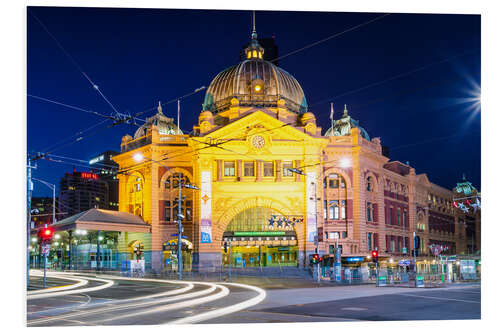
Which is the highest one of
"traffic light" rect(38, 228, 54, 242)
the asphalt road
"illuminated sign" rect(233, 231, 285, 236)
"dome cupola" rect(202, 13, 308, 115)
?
"dome cupola" rect(202, 13, 308, 115)

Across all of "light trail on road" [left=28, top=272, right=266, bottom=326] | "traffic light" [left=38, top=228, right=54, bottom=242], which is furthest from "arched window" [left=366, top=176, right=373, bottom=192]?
"traffic light" [left=38, top=228, right=54, bottom=242]

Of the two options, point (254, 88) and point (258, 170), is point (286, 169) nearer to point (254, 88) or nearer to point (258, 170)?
point (258, 170)

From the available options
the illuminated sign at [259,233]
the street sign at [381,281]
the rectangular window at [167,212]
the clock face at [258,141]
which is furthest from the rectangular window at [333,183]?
the street sign at [381,281]

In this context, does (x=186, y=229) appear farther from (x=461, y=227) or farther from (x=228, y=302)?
(x=461, y=227)

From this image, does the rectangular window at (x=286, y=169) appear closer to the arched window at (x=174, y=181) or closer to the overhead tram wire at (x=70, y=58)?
the arched window at (x=174, y=181)

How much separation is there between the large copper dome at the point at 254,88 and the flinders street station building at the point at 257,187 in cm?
15

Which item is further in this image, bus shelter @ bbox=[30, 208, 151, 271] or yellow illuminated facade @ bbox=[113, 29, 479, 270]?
yellow illuminated facade @ bbox=[113, 29, 479, 270]

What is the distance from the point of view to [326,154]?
6850cm

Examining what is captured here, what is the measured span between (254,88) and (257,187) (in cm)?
1507

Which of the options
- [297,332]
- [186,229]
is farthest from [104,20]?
[186,229]

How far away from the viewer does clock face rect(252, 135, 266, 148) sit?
63.3 metres

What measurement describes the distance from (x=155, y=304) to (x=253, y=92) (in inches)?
1987

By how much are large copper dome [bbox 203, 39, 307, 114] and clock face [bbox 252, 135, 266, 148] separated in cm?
913

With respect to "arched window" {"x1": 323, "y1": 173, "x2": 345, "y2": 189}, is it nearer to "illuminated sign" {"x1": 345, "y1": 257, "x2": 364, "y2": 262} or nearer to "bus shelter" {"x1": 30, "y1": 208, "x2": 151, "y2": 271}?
"illuminated sign" {"x1": 345, "y1": 257, "x2": 364, "y2": 262}
